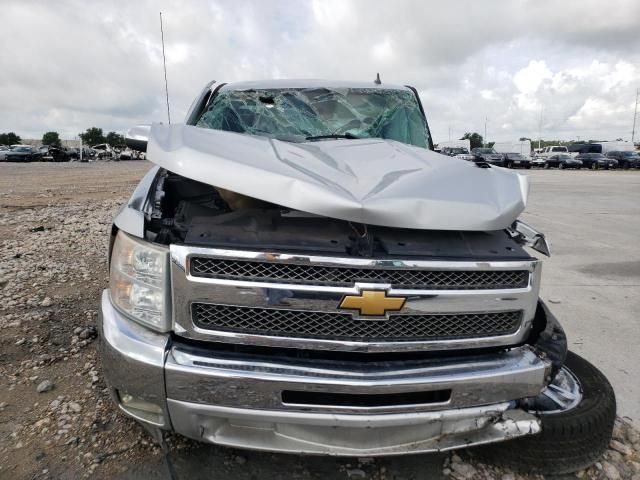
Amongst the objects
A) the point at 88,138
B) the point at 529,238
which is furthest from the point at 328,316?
the point at 88,138

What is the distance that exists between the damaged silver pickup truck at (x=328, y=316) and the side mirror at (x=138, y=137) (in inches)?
19.1

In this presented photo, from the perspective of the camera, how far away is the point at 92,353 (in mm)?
3061

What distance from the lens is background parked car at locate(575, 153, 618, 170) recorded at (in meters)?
37.5

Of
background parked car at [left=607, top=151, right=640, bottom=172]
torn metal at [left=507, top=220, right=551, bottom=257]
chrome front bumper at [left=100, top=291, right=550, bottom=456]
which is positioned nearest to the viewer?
chrome front bumper at [left=100, top=291, right=550, bottom=456]

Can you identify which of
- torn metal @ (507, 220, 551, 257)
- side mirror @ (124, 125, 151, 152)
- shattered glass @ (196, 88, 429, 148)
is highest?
shattered glass @ (196, 88, 429, 148)

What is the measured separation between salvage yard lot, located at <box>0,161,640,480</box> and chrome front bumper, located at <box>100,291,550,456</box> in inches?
18.3

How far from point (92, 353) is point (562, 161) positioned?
141ft

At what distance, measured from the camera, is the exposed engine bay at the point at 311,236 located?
5.66 feet

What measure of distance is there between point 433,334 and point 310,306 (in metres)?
0.51

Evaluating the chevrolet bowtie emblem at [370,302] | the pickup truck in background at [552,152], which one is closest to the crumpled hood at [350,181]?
the chevrolet bowtie emblem at [370,302]

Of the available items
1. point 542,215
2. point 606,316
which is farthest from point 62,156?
point 606,316

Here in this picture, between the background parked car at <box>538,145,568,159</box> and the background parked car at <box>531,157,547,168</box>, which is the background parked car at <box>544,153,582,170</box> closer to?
the background parked car at <box>531,157,547,168</box>

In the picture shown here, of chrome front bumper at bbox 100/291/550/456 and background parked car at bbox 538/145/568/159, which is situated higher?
background parked car at bbox 538/145/568/159

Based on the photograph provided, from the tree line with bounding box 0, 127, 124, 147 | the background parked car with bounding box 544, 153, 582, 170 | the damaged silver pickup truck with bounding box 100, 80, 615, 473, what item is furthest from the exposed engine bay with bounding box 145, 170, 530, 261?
the tree line with bounding box 0, 127, 124, 147
